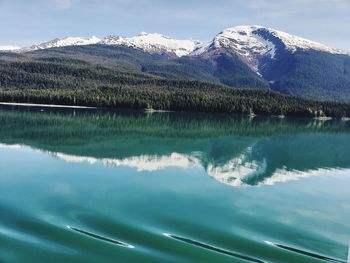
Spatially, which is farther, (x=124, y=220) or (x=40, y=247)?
(x=124, y=220)

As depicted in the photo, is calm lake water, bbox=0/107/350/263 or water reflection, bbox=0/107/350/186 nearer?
calm lake water, bbox=0/107/350/263

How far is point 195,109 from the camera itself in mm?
130875

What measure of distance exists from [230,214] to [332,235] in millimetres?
5279

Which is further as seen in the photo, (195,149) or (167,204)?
(195,149)

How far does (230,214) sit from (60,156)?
23500mm

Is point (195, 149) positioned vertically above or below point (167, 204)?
below

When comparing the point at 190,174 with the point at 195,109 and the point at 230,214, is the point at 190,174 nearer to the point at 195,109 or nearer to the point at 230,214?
the point at 230,214

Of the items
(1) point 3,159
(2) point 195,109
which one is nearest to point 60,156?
(1) point 3,159

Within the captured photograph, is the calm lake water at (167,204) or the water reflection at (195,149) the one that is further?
the water reflection at (195,149)

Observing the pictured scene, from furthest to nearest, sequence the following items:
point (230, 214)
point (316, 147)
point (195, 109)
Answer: point (195, 109)
point (316, 147)
point (230, 214)

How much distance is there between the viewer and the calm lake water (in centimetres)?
1905

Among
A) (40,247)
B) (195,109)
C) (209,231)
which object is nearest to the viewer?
(40,247)

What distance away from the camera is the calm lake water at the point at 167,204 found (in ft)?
62.5

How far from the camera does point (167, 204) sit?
2652cm
